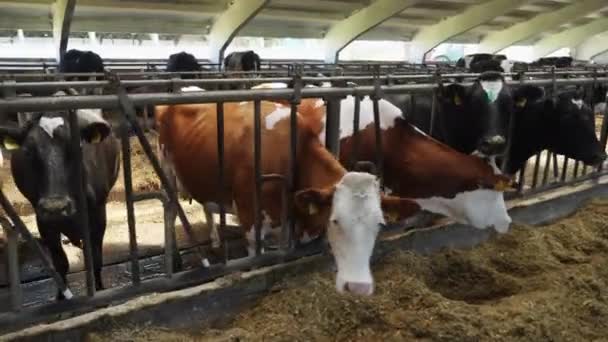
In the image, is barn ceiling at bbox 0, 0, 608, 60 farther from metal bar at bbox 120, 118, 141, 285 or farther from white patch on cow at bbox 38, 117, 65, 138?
metal bar at bbox 120, 118, 141, 285

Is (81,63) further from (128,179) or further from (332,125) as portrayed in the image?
(128,179)

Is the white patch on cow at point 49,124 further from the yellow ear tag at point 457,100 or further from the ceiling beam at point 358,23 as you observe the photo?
the ceiling beam at point 358,23

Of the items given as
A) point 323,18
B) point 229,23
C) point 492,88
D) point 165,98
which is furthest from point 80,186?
point 323,18

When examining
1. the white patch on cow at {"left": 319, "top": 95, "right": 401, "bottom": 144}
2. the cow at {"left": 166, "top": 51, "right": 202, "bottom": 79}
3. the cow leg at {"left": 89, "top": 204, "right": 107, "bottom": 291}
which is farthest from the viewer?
the cow at {"left": 166, "top": 51, "right": 202, "bottom": 79}

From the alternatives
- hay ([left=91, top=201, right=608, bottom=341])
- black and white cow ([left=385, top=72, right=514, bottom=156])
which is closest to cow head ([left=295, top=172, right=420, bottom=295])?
hay ([left=91, top=201, right=608, bottom=341])

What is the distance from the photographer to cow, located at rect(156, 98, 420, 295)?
2.81 meters

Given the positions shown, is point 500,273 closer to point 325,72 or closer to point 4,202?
point 4,202

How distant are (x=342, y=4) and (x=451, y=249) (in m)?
13.7

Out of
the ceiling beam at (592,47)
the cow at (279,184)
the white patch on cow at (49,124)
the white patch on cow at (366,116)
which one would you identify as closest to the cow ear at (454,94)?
the white patch on cow at (366,116)

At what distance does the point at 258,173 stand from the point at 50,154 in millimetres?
1124

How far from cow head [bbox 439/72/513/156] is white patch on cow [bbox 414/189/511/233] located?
722 millimetres

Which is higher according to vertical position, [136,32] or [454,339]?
[136,32]

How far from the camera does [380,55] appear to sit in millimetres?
21750

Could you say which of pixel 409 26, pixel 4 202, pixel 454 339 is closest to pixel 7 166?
pixel 4 202
